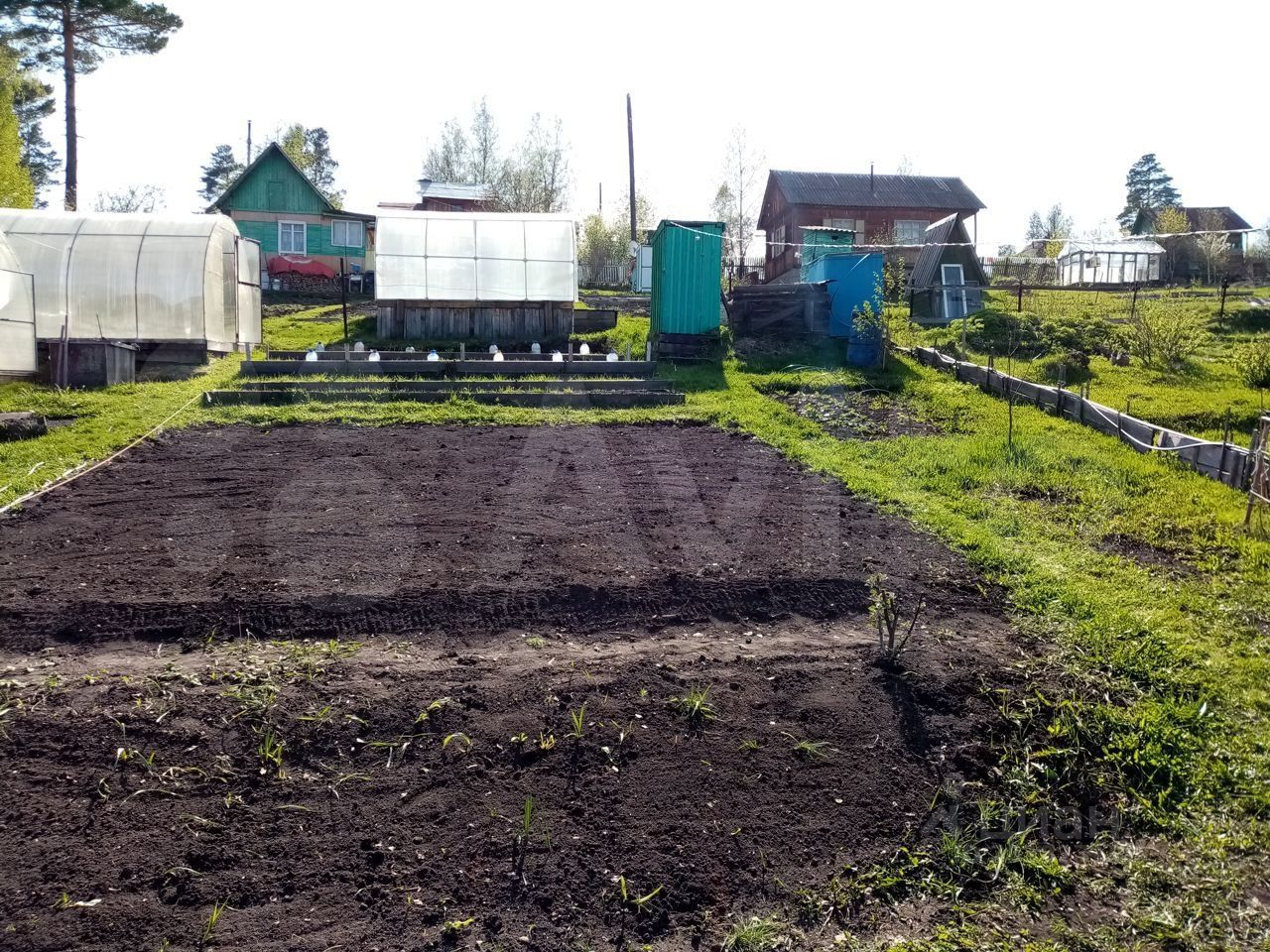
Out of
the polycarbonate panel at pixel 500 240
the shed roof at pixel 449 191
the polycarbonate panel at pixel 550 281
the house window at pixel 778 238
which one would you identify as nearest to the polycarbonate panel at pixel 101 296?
the polycarbonate panel at pixel 500 240

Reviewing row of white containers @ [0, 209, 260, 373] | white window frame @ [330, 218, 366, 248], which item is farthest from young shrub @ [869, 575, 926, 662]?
white window frame @ [330, 218, 366, 248]

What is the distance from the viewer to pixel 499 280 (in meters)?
17.7

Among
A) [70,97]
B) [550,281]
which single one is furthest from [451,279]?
[70,97]

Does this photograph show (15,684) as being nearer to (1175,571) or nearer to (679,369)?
(1175,571)

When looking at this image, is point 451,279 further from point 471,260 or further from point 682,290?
point 682,290

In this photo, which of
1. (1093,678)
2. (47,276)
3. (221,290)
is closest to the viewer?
(1093,678)

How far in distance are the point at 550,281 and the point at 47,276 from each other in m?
8.52

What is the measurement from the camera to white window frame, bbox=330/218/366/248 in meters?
27.7

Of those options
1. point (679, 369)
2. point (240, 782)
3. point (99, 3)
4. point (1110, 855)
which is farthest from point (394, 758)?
point (99, 3)

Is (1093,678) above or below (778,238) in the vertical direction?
below

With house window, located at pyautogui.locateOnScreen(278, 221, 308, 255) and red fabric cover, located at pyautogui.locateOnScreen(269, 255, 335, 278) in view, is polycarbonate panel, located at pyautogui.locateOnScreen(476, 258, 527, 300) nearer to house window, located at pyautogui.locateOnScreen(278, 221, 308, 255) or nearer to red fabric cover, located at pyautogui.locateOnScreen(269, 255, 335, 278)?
red fabric cover, located at pyautogui.locateOnScreen(269, 255, 335, 278)

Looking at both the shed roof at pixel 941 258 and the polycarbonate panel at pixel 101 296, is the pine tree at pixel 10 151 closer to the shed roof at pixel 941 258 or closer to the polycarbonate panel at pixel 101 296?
the polycarbonate panel at pixel 101 296

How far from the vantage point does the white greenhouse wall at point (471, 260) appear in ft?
57.6

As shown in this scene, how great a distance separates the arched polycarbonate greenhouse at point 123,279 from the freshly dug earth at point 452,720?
8.21m
